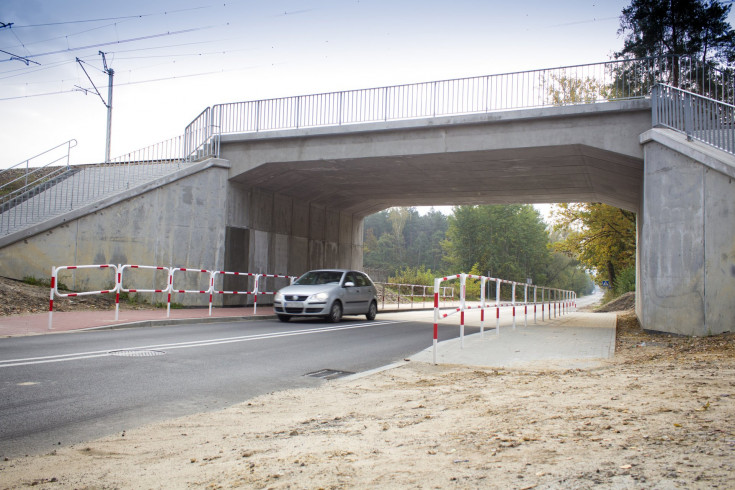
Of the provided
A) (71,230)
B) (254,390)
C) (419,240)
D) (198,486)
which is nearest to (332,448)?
(198,486)

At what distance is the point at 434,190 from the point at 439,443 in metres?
22.4

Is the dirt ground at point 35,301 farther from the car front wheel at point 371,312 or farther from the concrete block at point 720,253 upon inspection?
the concrete block at point 720,253

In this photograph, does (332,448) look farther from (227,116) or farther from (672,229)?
(227,116)

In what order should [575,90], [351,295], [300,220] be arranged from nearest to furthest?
[351,295] < [575,90] < [300,220]

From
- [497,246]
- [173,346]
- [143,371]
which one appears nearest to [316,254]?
[173,346]

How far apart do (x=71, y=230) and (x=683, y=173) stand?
57.3 ft

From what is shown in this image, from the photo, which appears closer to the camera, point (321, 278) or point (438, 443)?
point (438, 443)

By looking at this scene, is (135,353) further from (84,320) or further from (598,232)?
(598,232)

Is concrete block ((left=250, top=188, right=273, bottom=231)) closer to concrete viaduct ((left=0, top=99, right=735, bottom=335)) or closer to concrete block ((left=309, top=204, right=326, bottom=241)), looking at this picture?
concrete viaduct ((left=0, top=99, right=735, bottom=335))

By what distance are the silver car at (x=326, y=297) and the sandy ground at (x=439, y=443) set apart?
33.4 ft

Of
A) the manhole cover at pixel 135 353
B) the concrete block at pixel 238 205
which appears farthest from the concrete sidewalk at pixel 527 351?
the concrete block at pixel 238 205

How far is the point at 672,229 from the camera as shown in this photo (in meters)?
13.7

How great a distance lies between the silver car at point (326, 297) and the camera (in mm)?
16391

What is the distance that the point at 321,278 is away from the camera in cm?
1764
